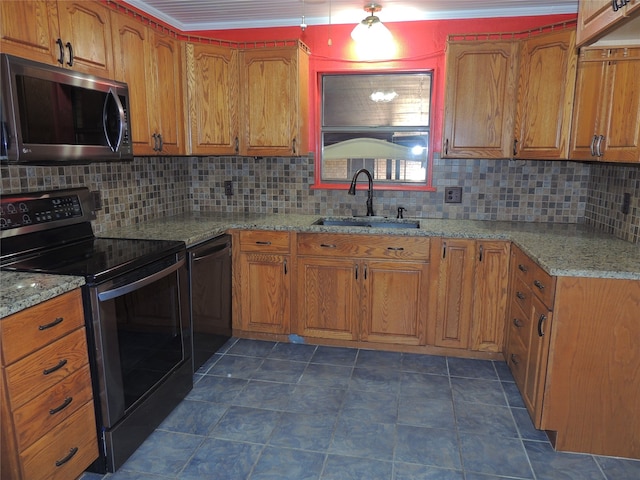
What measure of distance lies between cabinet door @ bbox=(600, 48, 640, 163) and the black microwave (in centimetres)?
243

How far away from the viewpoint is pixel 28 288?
1.65m

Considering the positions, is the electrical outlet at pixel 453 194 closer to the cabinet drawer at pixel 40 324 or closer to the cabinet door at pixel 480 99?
the cabinet door at pixel 480 99

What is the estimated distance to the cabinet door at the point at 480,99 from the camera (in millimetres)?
2939

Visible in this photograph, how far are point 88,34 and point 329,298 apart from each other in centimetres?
205

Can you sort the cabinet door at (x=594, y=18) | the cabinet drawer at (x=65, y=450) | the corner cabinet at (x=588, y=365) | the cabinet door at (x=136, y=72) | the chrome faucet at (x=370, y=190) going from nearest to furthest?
the cabinet drawer at (x=65, y=450) < the cabinet door at (x=594, y=18) < the corner cabinet at (x=588, y=365) < the cabinet door at (x=136, y=72) < the chrome faucet at (x=370, y=190)

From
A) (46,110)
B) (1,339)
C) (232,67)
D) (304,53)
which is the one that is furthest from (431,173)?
(1,339)

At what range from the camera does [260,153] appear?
3342 millimetres

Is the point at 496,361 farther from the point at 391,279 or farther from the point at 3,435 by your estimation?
the point at 3,435

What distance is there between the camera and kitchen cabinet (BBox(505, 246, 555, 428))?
2.11m

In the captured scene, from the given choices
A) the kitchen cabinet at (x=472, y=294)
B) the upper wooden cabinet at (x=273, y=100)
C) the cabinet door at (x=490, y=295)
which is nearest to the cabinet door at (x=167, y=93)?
the upper wooden cabinet at (x=273, y=100)

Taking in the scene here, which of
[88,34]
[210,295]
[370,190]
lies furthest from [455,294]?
[88,34]

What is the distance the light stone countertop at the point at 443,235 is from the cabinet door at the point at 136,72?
0.58 metres

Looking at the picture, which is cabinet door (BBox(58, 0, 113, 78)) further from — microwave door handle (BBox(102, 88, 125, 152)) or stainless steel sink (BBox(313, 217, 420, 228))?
stainless steel sink (BBox(313, 217, 420, 228))

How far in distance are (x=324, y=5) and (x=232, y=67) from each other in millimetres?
756
